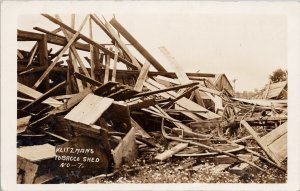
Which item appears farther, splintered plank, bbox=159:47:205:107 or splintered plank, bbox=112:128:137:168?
splintered plank, bbox=159:47:205:107

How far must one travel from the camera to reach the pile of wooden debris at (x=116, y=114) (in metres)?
2.89

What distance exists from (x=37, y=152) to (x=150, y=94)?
3.37 feet

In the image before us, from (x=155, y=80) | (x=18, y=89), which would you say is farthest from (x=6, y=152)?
(x=155, y=80)

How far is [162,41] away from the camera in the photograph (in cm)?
298

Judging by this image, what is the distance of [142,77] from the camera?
3078mm

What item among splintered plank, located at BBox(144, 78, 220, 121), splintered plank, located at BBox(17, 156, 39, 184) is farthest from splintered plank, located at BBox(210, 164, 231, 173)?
splintered plank, located at BBox(17, 156, 39, 184)

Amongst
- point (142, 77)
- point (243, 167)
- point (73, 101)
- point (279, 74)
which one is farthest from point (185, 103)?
point (73, 101)

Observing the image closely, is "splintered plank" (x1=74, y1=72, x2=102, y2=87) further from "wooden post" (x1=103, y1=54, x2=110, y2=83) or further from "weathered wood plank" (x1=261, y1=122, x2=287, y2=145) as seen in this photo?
"weathered wood plank" (x1=261, y1=122, x2=287, y2=145)

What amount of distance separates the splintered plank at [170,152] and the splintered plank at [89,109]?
1.95 feet

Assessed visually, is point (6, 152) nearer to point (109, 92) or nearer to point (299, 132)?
point (109, 92)

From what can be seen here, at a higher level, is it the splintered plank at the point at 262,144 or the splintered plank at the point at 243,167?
the splintered plank at the point at 262,144

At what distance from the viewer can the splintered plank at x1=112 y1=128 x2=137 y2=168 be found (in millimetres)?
2851

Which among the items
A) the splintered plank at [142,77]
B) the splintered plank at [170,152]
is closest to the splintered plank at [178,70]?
the splintered plank at [142,77]

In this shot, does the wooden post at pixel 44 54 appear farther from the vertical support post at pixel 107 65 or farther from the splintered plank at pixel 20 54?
the vertical support post at pixel 107 65
